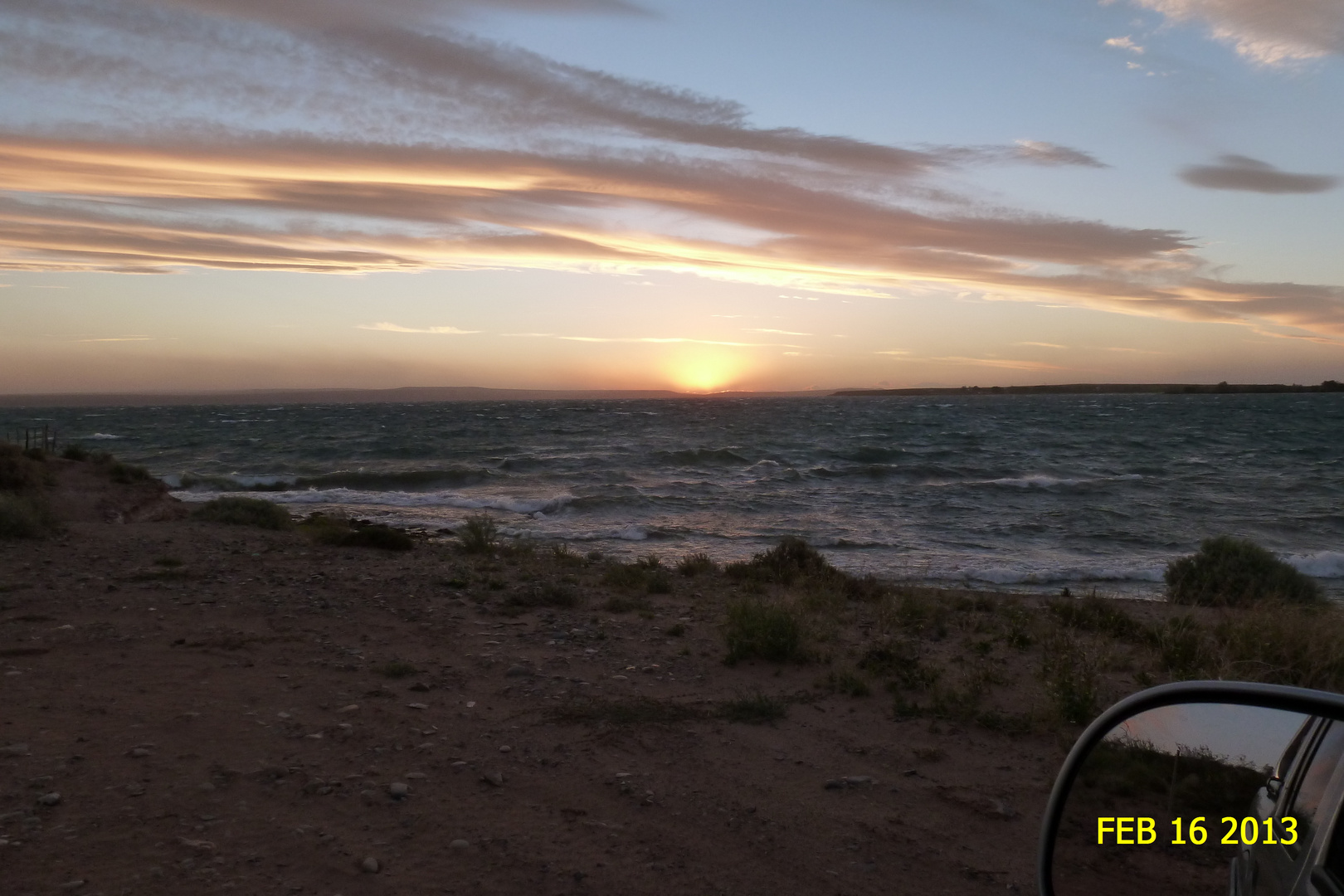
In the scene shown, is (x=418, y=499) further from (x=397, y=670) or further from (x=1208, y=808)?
(x=1208, y=808)

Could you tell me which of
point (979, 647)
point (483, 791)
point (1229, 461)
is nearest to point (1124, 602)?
point (979, 647)

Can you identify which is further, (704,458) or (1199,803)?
(704,458)

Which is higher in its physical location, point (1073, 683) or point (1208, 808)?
point (1208, 808)

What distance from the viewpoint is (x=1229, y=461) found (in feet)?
122

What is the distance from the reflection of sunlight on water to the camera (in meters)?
1.77

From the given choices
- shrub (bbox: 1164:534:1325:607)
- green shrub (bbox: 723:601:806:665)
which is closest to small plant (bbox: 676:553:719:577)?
green shrub (bbox: 723:601:806:665)

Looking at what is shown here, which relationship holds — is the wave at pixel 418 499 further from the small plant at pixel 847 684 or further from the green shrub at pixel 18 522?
the small plant at pixel 847 684

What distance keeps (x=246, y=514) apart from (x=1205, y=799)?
680 inches

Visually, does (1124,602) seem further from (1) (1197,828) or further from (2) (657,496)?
(2) (657,496)

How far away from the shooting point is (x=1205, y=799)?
1743 millimetres

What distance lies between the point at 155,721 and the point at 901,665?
5220mm

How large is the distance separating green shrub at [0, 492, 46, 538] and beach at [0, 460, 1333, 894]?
323cm

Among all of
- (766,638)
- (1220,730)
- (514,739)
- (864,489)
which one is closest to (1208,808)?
(1220,730)

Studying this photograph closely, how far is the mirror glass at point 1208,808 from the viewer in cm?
158
